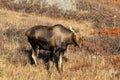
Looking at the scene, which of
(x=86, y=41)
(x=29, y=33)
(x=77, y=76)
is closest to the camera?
(x=77, y=76)

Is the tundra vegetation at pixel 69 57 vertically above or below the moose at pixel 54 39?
below

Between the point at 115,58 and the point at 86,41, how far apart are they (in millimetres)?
3444

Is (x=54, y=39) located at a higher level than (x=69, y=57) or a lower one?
higher

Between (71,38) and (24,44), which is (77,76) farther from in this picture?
(24,44)

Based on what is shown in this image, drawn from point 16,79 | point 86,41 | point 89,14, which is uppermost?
point 16,79

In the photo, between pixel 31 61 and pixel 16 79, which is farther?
pixel 31 61

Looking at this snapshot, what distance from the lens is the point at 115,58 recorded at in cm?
1388

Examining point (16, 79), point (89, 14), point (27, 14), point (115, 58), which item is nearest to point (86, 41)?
point (115, 58)

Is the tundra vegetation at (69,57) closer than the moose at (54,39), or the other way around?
the tundra vegetation at (69,57)

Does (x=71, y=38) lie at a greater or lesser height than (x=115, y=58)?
greater

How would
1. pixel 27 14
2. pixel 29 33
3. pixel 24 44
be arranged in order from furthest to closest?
pixel 27 14 → pixel 24 44 → pixel 29 33

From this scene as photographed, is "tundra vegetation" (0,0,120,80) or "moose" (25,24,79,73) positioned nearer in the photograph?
"tundra vegetation" (0,0,120,80)

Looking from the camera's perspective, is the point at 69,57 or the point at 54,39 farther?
the point at 69,57

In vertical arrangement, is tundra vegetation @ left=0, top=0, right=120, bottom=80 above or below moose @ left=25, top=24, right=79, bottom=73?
below
